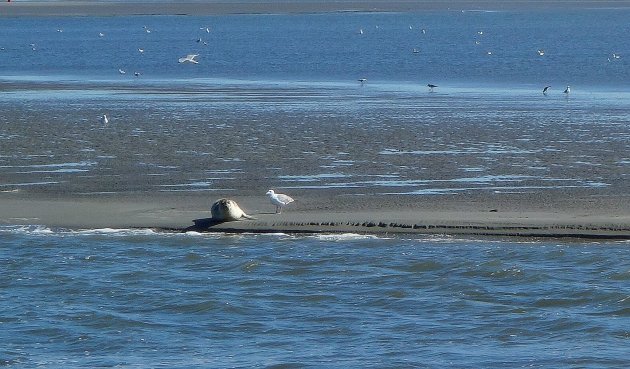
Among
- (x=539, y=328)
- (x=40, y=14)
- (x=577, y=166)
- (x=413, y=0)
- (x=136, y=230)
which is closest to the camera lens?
(x=539, y=328)

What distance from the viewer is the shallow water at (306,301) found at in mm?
10867

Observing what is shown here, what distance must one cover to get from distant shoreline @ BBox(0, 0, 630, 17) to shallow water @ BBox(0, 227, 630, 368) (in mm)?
90988

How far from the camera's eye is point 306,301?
494 inches

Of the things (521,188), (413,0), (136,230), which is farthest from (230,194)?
(413,0)

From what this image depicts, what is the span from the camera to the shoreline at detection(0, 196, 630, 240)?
48.2ft

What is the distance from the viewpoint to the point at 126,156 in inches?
813

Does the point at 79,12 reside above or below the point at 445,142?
above

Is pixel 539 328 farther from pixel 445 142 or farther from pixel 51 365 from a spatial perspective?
pixel 445 142

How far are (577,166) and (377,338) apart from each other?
27.7 ft

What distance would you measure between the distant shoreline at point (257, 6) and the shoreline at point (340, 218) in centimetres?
8866

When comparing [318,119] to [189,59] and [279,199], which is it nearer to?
[279,199]

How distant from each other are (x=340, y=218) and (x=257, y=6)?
343 ft

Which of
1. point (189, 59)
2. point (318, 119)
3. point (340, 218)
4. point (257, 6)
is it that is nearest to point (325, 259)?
point (340, 218)

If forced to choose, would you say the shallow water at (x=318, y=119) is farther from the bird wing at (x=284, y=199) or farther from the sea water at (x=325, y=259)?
the bird wing at (x=284, y=199)
